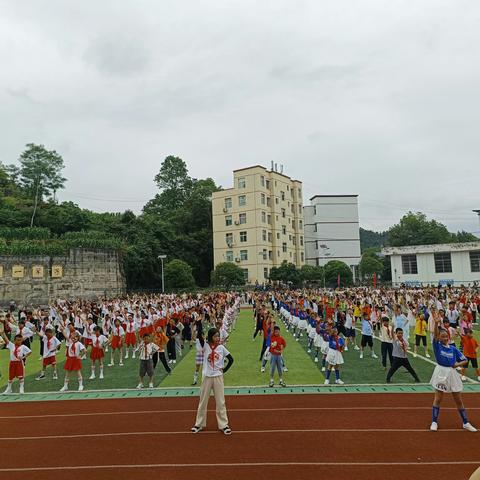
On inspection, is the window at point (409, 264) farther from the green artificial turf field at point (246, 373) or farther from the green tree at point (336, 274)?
the green artificial turf field at point (246, 373)

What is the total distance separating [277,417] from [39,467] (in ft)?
14.6

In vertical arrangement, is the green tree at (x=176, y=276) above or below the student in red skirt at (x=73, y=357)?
above

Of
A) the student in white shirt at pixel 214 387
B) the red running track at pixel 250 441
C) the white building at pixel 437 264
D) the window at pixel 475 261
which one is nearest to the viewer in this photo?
the red running track at pixel 250 441

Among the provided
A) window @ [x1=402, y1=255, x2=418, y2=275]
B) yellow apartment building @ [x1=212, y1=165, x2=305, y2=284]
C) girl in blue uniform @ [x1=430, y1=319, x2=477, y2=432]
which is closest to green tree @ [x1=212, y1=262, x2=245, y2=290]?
yellow apartment building @ [x1=212, y1=165, x2=305, y2=284]

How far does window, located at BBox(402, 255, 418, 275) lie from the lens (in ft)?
182

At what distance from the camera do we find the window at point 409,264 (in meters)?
55.6

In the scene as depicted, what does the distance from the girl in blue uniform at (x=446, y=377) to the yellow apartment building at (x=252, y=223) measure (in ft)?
164

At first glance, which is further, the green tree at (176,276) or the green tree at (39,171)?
the green tree at (39,171)

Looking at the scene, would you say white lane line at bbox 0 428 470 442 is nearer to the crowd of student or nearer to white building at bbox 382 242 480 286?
the crowd of student

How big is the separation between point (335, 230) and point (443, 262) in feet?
72.5

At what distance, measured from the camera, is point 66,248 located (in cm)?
3694

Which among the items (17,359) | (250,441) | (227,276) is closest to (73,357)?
(17,359)

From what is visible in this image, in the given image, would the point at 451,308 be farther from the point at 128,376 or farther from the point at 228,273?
the point at 228,273

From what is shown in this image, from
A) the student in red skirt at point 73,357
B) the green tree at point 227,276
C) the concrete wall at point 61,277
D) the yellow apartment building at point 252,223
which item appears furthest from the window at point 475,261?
the student in red skirt at point 73,357
